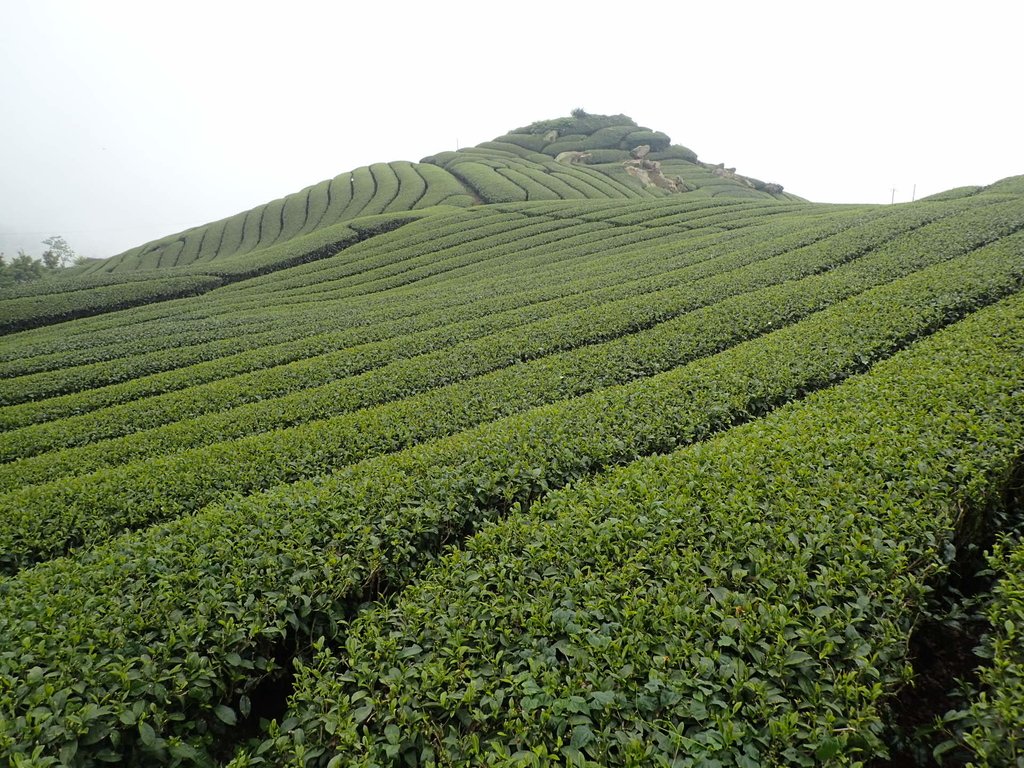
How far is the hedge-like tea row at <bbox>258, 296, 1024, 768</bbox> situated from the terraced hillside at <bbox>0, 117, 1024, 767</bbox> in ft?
0.09

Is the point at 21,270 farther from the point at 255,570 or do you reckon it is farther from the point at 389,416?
the point at 255,570

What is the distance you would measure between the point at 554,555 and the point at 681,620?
4.38ft

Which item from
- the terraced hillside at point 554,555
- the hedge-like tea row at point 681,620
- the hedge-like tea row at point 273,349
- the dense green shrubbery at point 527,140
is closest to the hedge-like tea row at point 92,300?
the hedge-like tea row at point 273,349

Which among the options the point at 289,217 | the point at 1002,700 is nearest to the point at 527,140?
the point at 289,217

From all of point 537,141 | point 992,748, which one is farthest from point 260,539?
point 537,141

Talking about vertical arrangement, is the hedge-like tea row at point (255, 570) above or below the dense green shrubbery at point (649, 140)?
below

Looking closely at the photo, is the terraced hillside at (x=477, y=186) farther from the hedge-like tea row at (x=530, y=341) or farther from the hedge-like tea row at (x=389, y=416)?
the hedge-like tea row at (x=389, y=416)

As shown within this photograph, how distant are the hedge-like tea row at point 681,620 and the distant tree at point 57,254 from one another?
374ft

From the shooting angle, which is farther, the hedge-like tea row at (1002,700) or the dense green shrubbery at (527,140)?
the dense green shrubbery at (527,140)

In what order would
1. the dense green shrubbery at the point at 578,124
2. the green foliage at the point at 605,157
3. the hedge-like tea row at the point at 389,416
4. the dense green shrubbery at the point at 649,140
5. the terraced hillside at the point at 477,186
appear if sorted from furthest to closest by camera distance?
1. the dense green shrubbery at the point at 578,124
2. the dense green shrubbery at the point at 649,140
3. the green foliage at the point at 605,157
4. the terraced hillside at the point at 477,186
5. the hedge-like tea row at the point at 389,416

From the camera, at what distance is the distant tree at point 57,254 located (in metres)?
87.5

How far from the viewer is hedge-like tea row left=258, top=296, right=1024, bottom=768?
3240mm

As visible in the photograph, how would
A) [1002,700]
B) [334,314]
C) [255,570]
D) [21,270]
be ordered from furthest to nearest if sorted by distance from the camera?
[21,270] < [334,314] < [255,570] < [1002,700]

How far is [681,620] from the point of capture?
12.9 ft
